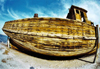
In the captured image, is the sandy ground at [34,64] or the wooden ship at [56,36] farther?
the wooden ship at [56,36]

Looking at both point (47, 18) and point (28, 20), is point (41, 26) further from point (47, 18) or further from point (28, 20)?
point (28, 20)

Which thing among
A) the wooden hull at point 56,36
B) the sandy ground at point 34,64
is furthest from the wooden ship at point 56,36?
the sandy ground at point 34,64

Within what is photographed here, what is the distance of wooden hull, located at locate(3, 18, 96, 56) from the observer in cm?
312

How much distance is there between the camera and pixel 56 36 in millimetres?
3068

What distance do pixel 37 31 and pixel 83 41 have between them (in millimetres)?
3481

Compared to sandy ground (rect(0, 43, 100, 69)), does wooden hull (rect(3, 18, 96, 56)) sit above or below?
above

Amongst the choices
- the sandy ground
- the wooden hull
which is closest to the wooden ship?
the wooden hull

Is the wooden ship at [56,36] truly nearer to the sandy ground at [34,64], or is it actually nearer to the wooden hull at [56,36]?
the wooden hull at [56,36]

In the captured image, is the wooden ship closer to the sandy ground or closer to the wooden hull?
the wooden hull

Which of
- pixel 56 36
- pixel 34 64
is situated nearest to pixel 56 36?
pixel 56 36

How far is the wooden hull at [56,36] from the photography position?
10.2 ft

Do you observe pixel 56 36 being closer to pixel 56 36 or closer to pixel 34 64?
pixel 56 36

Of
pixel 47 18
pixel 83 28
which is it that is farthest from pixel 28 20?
pixel 83 28

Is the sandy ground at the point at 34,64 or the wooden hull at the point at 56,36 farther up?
the wooden hull at the point at 56,36
